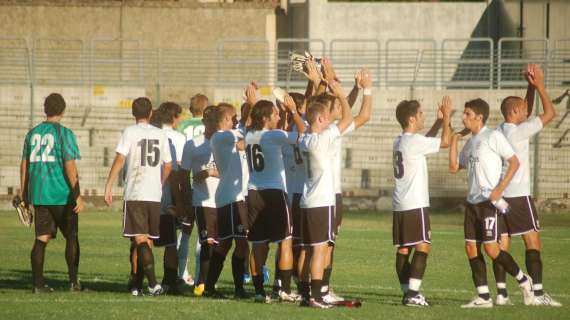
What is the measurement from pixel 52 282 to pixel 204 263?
6.93ft

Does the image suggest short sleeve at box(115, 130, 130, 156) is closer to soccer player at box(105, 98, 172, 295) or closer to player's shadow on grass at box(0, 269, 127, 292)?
soccer player at box(105, 98, 172, 295)

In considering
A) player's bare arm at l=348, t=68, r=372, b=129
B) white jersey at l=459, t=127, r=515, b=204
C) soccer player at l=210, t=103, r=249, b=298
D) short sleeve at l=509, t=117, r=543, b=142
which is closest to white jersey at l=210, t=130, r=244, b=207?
soccer player at l=210, t=103, r=249, b=298

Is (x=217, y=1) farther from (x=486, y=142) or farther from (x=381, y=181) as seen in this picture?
(x=486, y=142)

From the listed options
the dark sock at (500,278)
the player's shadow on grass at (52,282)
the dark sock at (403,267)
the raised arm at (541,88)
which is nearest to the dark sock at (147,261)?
the player's shadow on grass at (52,282)

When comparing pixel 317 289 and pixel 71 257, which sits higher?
pixel 71 257

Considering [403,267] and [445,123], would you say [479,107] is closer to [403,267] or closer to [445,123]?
[445,123]

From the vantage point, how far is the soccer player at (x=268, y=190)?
11.5 m

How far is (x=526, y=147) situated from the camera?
39.3ft

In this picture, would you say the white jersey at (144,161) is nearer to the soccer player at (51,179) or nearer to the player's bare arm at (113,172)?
the player's bare arm at (113,172)

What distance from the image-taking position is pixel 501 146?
36.5ft

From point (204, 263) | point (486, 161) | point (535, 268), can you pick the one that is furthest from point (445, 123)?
point (204, 263)

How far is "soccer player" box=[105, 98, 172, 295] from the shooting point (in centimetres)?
1210

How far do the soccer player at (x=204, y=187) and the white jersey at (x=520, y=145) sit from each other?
314cm

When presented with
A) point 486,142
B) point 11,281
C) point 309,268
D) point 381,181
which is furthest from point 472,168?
point 381,181
